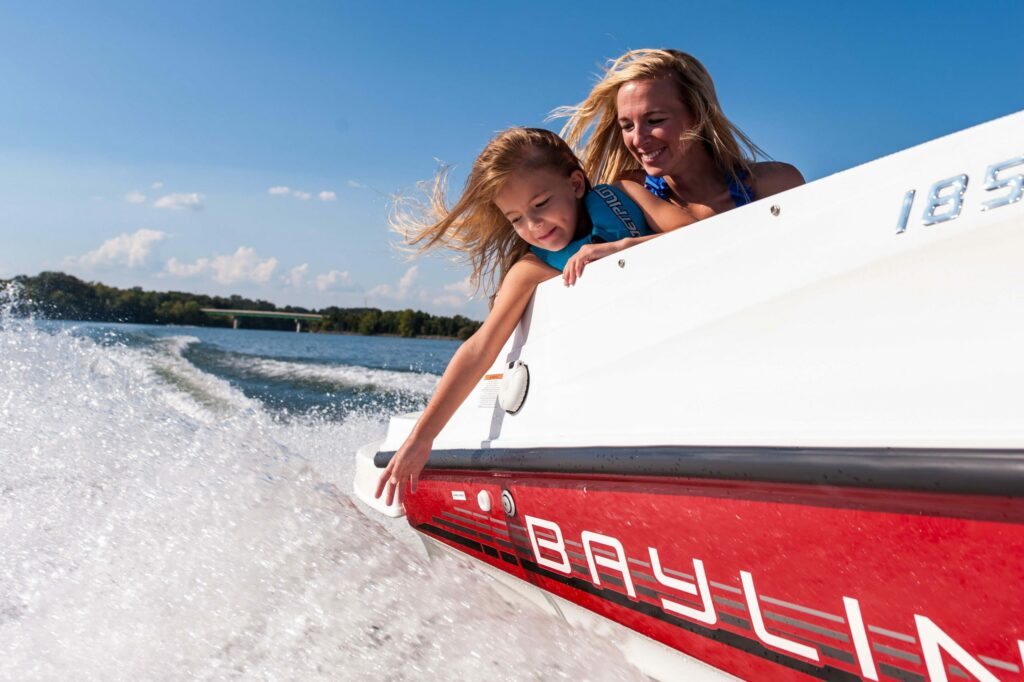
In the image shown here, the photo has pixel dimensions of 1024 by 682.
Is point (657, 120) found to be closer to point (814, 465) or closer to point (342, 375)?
point (814, 465)

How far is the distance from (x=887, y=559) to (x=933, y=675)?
176 mm

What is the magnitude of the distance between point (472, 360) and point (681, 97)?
1.06 m

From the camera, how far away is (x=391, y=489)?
89.7 inches

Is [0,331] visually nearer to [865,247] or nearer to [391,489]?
[391,489]

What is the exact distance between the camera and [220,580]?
7.84ft

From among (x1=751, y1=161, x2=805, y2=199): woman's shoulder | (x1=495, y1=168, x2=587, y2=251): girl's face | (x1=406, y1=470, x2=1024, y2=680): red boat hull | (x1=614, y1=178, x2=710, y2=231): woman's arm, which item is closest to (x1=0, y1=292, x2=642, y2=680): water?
(x1=406, y1=470, x2=1024, y2=680): red boat hull

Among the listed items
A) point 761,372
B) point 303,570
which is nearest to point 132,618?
point 303,570

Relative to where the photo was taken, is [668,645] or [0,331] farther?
[0,331]

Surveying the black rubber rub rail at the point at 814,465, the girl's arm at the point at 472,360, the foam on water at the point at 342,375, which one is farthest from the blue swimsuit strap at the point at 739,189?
the foam on water at the point at 342,375

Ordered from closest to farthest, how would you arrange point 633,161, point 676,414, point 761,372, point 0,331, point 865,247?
point 865,247 → point 761,372 → point 676,414 → point 633,161 → point 0,331

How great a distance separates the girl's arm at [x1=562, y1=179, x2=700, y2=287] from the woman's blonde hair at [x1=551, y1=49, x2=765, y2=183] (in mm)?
258

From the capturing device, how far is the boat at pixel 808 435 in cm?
115

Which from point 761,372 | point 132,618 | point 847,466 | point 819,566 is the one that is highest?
point 761,372

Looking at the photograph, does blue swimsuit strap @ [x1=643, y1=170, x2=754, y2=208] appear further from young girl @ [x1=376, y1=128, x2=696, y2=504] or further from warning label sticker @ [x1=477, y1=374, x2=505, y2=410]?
warning label sticker @ [x1=477, y1=374, x2=505, y2=410]
